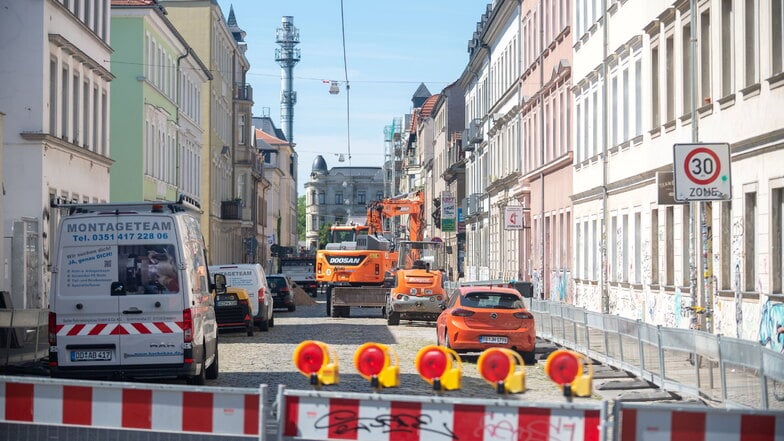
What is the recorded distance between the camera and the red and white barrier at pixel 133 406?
926 centimetres

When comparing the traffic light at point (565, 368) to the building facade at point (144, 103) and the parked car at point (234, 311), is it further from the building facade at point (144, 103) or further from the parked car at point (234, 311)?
the building facade at point (144, 103)

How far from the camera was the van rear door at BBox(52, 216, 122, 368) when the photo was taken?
58.0ft

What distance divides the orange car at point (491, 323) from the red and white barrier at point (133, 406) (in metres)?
15.9

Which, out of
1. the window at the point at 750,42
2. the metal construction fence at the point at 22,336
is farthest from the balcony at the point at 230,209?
the window at the point at 750,42

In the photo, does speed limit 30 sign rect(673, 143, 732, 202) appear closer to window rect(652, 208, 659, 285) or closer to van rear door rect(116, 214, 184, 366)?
van rear door rect(116, 214, 184, 366)

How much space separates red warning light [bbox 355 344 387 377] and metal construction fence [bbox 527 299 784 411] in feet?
15.7

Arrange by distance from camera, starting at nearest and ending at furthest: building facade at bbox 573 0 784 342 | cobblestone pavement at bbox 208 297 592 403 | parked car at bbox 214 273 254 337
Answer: cobblestone pavement at bbox 208 297 592 403 < building facade at bbox 573 0 784 342 < parked car at bbox 214 273 254 337

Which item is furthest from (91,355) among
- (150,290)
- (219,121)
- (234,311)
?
(219,121)

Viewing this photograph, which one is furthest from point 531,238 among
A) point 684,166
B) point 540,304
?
point 684,166

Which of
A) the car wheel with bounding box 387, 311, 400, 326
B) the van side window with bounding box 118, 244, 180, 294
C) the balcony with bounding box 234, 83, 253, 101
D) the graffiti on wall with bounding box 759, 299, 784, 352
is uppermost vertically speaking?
the balcony with bounding box 234, 83, 253, 101

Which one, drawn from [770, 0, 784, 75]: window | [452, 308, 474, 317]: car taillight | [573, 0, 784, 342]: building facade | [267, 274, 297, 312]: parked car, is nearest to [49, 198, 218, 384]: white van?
[573, 0, 784, 342]: building facade

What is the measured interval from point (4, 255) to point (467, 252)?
5671 cm

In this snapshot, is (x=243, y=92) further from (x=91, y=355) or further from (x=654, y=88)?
(x=91, y=355)

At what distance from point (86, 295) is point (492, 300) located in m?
9.88
